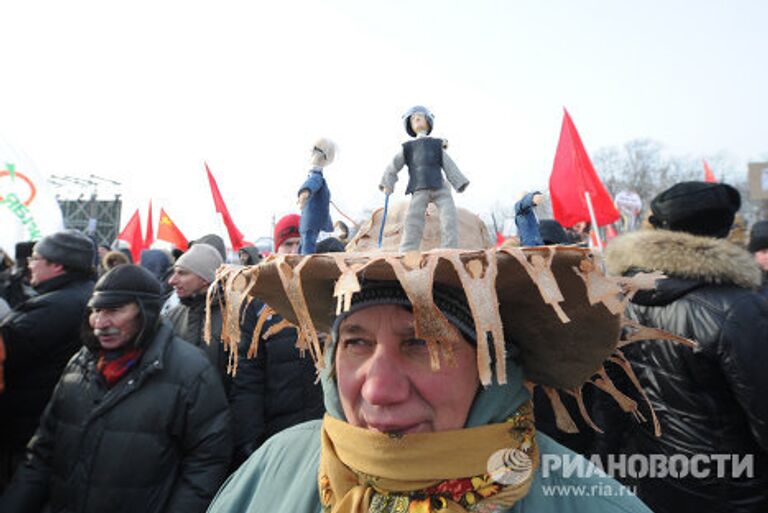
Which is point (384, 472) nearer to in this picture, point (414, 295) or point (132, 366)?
point (414, 295)

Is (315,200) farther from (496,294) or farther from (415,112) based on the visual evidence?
(496,294)

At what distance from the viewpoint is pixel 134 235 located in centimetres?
1087

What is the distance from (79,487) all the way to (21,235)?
5.86 metres

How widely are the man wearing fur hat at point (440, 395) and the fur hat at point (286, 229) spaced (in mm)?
3045

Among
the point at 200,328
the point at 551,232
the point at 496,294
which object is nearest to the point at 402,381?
the point at 496,294

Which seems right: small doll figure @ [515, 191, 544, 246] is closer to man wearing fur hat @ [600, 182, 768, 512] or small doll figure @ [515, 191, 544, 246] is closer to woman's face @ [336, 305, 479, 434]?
woman's face @ [336, 305, 479, 434]

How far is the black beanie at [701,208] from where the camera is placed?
113 inches

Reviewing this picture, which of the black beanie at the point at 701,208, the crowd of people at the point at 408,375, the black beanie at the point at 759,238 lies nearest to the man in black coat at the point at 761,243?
the black beanie at the point at 759,238

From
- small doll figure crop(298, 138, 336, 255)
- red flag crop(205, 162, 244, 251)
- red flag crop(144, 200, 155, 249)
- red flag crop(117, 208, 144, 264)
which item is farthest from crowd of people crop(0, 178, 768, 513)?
red flag crop(144, 200, 155, 249)

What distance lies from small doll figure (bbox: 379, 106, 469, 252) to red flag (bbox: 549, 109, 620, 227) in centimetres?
462

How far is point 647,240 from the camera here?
2859mm

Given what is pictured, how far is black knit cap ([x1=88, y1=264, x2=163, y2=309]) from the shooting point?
304cm

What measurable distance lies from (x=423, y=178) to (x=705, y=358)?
5.54 feet

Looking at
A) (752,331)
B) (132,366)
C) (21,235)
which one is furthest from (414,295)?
(21,235)
